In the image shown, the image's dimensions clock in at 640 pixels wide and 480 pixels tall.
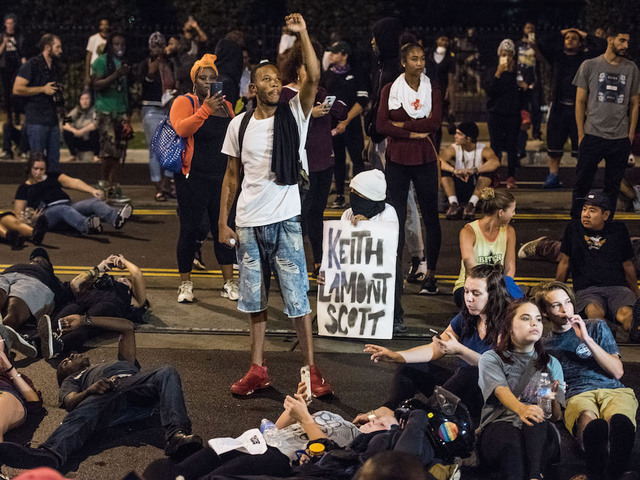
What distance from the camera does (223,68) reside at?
1023cm

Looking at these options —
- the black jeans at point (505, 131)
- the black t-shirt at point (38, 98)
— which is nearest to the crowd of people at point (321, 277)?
the black t-shirt at point (38, 98)

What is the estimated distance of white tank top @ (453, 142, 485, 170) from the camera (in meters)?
12.0

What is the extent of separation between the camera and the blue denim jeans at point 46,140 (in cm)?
1305

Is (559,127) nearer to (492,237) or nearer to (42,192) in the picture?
(492,237)

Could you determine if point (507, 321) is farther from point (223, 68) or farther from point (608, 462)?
point (223, 68)

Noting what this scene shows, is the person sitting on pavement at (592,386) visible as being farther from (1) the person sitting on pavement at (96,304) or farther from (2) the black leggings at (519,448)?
(1) the person sitting on pavement at (96,304)

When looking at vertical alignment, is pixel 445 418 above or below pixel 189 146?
below

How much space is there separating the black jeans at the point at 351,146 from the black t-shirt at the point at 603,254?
4.33 meters

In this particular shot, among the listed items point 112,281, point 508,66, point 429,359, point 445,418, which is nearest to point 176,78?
point 508,66

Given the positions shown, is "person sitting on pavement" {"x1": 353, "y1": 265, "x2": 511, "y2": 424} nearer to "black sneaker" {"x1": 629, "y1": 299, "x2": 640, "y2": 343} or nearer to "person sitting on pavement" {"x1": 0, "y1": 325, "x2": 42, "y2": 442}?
"black sneaker" {"x1": 629, "y1": 299, "x2": 640, "y2": 343}

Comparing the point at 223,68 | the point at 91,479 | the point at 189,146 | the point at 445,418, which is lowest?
the point at 91,479

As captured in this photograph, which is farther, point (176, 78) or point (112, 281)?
point (176, 78)

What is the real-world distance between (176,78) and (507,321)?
8.60 meters

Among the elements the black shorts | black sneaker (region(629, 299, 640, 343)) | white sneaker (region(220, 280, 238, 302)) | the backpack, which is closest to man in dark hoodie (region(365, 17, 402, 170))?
the backpack
